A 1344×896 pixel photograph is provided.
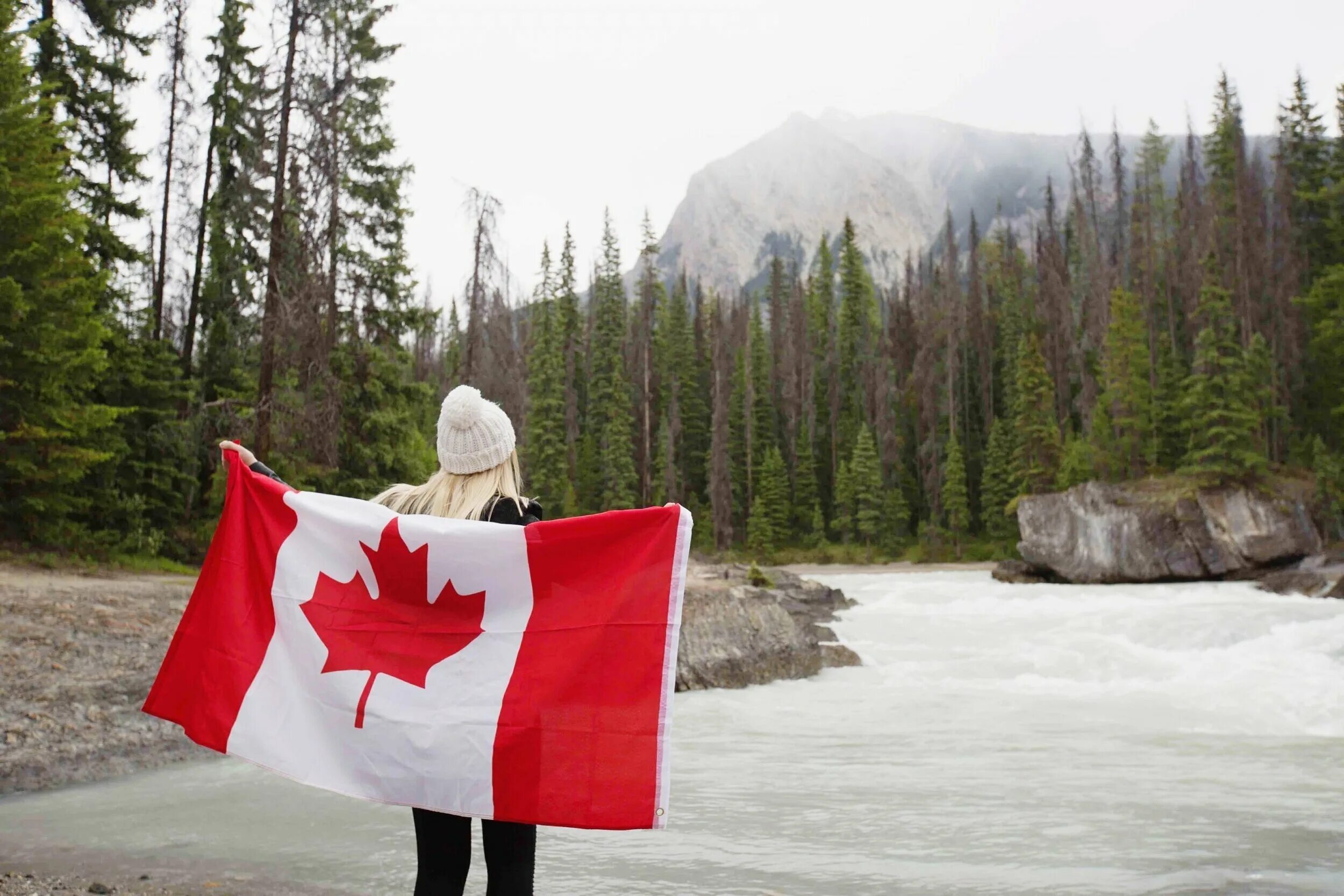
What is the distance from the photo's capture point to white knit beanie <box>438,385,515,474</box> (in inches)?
115

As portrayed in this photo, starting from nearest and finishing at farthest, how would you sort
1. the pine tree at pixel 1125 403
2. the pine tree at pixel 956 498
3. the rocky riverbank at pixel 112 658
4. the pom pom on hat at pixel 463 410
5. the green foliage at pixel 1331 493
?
1. the pom pom on hat at pixel 463 410
2. the rocky riverbank at pixel 112 658
3. the green foliage at pixel 1331 493
4. the pine tree at pixel 1125 403
5. the pine tree at pixel 956 498

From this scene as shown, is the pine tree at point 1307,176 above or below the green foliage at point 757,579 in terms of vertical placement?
above

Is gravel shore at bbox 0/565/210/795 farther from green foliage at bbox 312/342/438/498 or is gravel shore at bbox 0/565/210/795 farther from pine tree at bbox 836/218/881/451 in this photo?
pine tree at bbox 836/218/881/451

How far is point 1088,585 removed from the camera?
32031mm

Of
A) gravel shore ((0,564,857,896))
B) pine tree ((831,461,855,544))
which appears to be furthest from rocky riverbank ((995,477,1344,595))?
gravel shore ((0,564,857,896))

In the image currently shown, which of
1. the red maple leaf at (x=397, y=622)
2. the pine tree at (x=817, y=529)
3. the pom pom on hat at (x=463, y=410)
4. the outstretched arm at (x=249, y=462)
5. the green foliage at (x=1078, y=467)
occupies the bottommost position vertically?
the red maple leaf at (x=397, y=622)

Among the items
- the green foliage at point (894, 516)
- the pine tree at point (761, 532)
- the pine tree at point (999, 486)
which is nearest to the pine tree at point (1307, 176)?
the pine tree at point (999, 486)

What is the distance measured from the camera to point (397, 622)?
323 cm

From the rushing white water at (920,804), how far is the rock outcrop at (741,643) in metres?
0.34

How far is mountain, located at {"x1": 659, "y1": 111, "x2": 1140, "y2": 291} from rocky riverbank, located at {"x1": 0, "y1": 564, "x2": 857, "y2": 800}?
5506 inches

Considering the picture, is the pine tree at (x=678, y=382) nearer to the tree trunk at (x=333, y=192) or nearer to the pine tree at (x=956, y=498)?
the pine tree at (x=956, y=498)

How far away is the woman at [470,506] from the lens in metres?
2.75

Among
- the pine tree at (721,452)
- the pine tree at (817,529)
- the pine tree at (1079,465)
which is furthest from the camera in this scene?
the pine tree at (721,452)

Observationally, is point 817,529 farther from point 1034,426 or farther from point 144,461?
point 144,461
